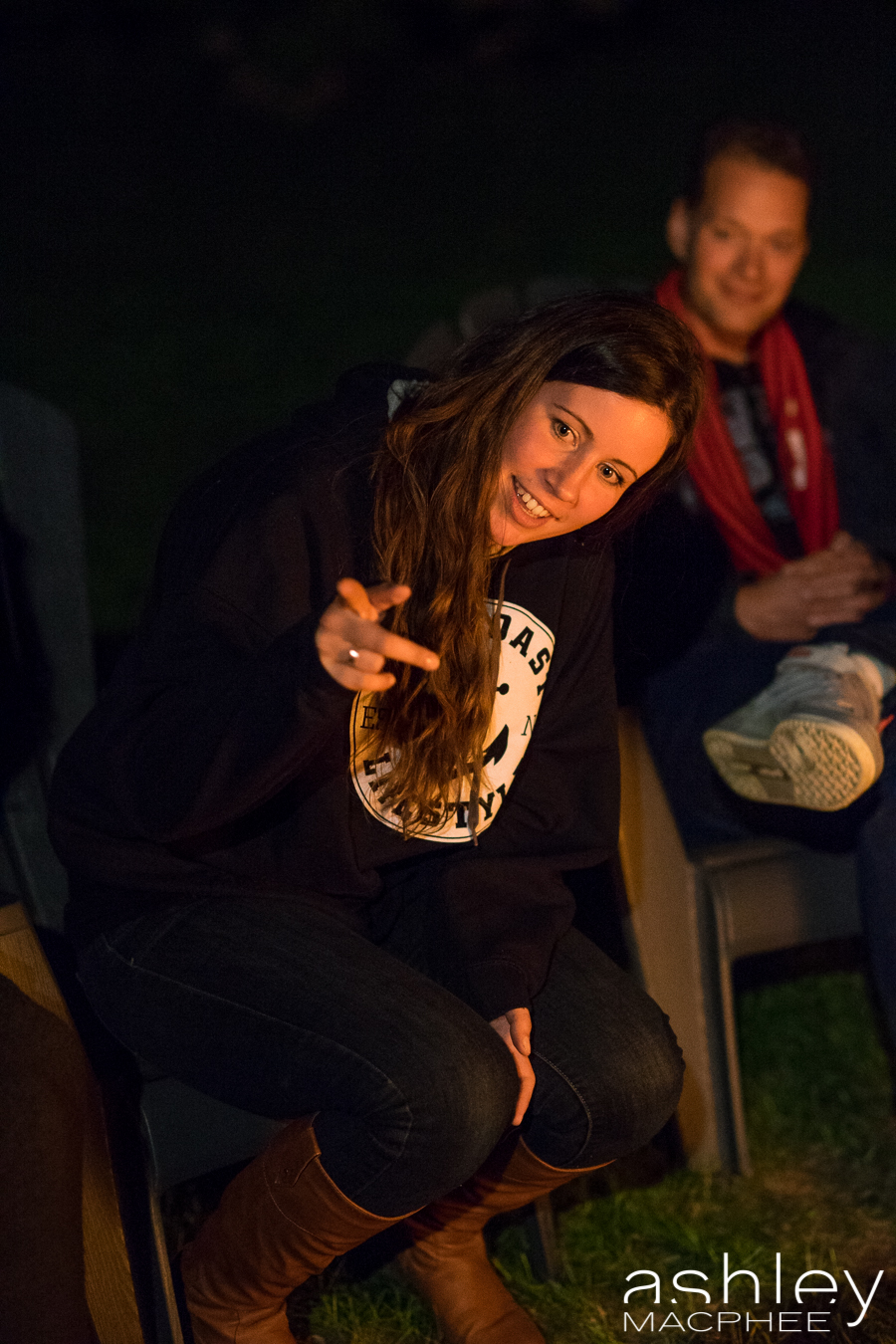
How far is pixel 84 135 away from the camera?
337 inches

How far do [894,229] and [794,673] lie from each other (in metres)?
6.83

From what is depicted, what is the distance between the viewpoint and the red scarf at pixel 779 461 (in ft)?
7.65

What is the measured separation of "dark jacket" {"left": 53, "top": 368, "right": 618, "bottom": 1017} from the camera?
1336 mm

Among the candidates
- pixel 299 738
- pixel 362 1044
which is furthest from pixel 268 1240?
pixel 299 738

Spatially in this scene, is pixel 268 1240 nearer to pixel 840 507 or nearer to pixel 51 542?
pixel 51 542

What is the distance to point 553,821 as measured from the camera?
1.65 metres

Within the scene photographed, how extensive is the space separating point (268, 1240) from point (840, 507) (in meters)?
1.69

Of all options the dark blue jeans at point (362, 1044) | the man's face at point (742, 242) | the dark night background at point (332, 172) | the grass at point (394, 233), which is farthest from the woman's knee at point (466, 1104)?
the dark night background at point (332, 172)

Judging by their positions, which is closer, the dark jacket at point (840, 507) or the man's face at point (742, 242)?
the dark jacket at point (840, 507)

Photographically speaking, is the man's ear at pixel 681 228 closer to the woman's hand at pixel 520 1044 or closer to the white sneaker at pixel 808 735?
the white sneaker at pixel 808 735

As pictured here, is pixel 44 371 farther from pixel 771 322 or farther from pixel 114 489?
pixel 771 322

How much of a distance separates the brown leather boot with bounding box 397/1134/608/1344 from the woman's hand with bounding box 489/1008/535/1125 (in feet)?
0.31

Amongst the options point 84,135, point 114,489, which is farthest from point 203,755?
point 84,135

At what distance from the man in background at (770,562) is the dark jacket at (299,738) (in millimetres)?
205
